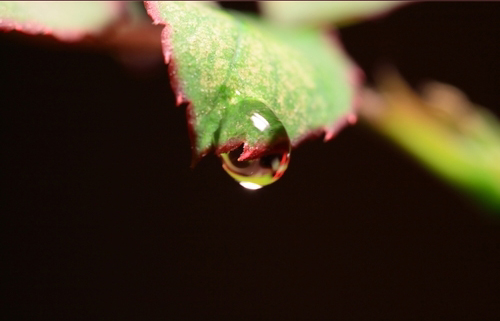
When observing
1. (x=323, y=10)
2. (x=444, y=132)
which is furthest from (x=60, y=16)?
(x=444, y=132)

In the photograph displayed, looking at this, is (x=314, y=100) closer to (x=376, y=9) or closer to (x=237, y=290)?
(x=376, y=9)

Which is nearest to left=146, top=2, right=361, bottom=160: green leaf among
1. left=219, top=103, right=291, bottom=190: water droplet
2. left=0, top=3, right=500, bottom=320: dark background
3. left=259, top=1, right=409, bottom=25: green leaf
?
left=219, top=103, right=291, bottom=190: water droplet

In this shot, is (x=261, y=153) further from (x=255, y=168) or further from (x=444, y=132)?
(x=444, y=132)

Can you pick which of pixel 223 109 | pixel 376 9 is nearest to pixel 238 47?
pixel 223 109

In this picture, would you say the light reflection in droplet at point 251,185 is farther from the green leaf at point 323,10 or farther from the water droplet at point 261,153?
the green leaf at point 323,10

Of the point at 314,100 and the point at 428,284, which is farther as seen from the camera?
the point at 428,284
